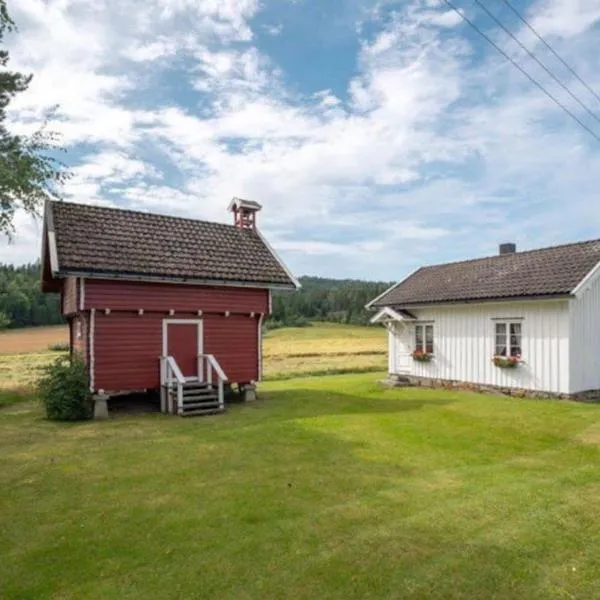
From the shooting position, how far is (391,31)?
9.74 meters

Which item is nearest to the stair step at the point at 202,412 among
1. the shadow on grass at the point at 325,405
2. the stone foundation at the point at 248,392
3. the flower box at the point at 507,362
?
the shadow on grass at the point at 325,405

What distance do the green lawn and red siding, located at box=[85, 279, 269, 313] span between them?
421 cm

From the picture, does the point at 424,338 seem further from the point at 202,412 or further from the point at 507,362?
the point at 202,412

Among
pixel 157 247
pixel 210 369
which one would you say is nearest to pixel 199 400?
pixel 210 369

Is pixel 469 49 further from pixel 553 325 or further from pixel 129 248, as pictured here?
pixel 129 248

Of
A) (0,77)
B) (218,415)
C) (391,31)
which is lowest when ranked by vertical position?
(218,415)

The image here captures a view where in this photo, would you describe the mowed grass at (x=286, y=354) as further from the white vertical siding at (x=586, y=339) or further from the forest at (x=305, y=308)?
the white vertical siding at (x=586, y=339)

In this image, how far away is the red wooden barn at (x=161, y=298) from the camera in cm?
1492

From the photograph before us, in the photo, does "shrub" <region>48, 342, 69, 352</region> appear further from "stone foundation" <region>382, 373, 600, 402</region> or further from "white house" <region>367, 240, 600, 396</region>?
"stone foundation" <region>382, 373, 600, 402</region>

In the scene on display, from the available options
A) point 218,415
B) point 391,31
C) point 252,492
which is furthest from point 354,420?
point 391,31

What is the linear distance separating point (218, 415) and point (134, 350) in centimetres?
326

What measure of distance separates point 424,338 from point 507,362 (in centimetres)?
449

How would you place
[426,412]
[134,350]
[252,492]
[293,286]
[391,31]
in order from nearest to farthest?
1. [252,492]
2. [391,31]
3. [426,412]
4. [134,350]
5. [293,286]

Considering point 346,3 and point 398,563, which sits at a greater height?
point 346,3
